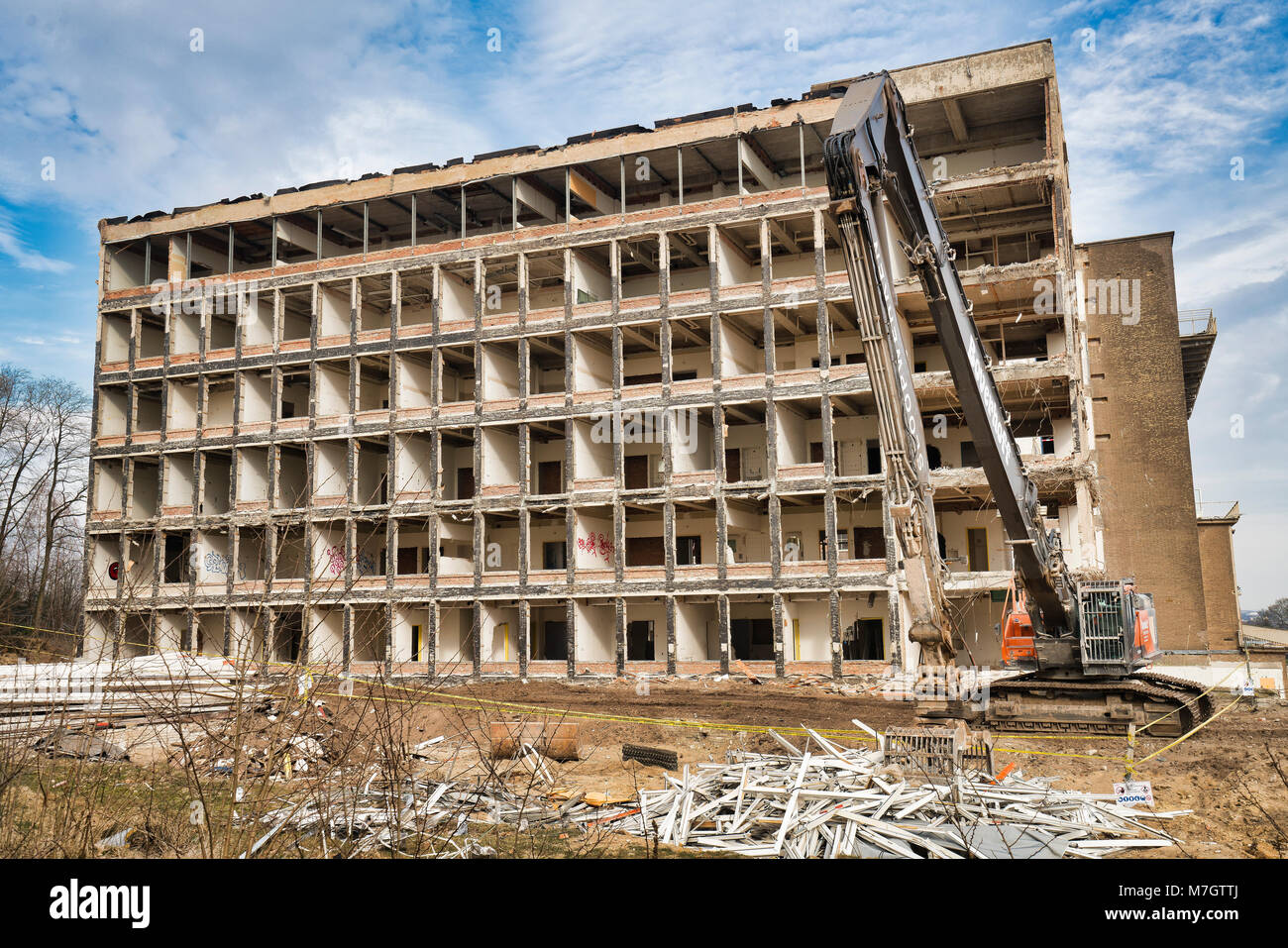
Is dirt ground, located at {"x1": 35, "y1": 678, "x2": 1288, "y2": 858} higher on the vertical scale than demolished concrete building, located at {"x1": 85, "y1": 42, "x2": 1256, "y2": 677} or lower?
lower

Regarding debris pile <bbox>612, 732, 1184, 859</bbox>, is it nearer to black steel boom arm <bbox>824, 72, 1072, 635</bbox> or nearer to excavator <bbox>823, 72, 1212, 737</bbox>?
excavator <bbox>823, 72, 1212, 737</bbox>

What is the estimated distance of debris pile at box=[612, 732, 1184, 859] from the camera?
10820mm

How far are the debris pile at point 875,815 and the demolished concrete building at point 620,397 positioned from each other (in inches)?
725

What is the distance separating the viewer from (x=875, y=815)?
37.9 ft

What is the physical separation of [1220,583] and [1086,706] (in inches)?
1190

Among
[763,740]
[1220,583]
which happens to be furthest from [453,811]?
[1220,583]

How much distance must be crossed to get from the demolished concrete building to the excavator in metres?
9.43

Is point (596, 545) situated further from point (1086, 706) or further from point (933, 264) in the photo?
point (933, 264)

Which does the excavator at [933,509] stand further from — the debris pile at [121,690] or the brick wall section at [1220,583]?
the brick wall section at [1220,583]

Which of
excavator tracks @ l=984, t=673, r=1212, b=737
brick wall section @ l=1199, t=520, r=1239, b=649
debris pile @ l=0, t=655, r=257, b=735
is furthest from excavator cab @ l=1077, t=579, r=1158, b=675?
brick wall section @ l=1199, t=520, r=1239, b=649

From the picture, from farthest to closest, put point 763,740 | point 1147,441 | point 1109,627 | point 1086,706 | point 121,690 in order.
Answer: point 1147,441, point 763,740, point 1086,706, point 1109,627, point 121,690

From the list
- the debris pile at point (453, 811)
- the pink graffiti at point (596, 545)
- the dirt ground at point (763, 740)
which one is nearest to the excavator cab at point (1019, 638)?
the dirt ground at point (763, 740)

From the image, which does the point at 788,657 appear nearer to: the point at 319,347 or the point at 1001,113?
the point at 1001,113

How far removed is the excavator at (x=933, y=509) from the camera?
12.2 metres
